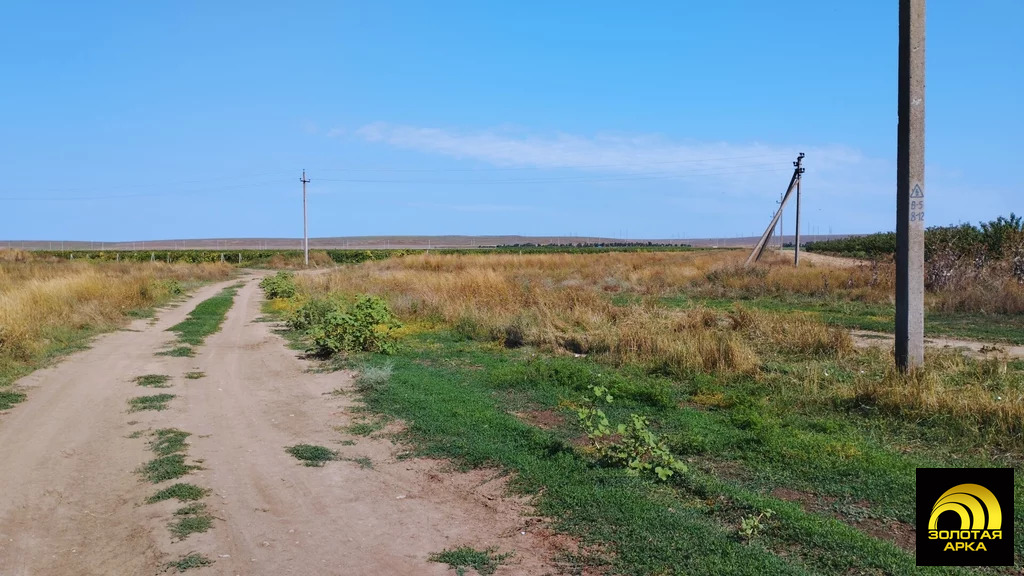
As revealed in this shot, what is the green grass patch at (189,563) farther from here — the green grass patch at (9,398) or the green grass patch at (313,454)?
the green grass patch at (9,398)

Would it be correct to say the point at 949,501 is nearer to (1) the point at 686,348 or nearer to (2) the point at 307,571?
(2) the point at 307,571

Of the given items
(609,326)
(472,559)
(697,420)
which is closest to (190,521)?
(472,559)

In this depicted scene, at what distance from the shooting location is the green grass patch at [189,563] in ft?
16.3

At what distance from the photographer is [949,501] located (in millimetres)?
5117

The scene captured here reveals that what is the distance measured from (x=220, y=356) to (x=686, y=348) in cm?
930

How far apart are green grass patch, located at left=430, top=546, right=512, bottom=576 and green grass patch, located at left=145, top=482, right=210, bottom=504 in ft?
8.10

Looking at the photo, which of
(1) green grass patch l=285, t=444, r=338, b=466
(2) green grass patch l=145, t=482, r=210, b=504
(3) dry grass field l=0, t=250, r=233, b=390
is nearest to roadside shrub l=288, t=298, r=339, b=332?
(3) dry grass field l=0, t=250, r=233, b=390

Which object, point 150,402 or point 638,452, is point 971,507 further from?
point 150,402

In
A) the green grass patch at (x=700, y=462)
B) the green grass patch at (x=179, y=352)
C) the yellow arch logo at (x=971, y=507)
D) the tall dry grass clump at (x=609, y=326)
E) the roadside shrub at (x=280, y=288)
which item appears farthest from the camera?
the roadside shrub at (x=280, y=288)

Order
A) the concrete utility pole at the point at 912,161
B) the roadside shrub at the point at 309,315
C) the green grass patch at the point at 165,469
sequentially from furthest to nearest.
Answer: the roadside shrub at the point at 309,315, the concrete utility pole at the point at 912,161, the green grass patch at the point at 165,469

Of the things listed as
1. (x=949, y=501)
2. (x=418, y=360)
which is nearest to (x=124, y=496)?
(x=949, y=501)

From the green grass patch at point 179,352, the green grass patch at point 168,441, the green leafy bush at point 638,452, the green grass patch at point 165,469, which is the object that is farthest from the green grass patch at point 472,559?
the green grass patch at point 179,352

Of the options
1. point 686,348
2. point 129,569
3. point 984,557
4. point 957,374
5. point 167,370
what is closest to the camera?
point 984,557

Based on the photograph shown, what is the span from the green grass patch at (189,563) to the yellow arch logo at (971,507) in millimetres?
4782
